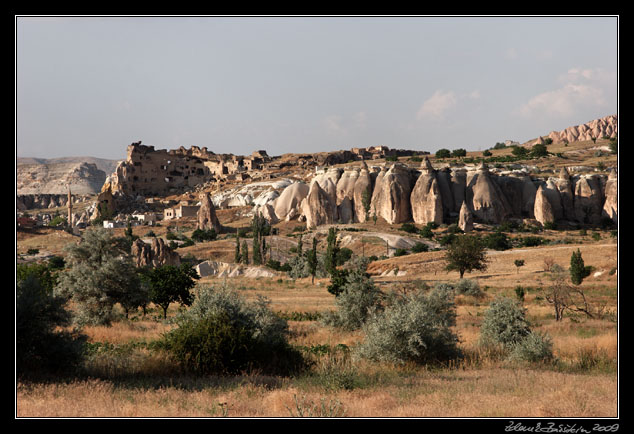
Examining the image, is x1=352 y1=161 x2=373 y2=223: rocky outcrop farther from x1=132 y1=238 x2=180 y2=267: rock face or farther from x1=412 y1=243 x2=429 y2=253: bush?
x1=132 y1=238 x2=180 y2=267: rock face

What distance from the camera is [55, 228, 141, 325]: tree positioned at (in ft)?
61.9

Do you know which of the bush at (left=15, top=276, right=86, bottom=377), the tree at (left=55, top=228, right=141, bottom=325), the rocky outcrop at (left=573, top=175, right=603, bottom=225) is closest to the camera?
the bush at (left=15, top=276, right=86, bottom=377)

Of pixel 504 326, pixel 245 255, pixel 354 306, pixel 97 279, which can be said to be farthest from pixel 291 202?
pixel 504 326

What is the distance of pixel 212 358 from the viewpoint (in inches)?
424

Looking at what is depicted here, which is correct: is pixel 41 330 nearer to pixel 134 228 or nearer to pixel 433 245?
pixel 433 245

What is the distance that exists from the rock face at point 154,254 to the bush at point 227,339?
3921 cm

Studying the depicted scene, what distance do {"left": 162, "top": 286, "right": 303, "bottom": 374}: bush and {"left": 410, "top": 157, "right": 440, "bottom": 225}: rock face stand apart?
61.6 metres

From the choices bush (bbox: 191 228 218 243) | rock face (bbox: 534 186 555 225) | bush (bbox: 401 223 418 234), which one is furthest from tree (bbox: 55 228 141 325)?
rock face (bbox: 534 186 555 225)

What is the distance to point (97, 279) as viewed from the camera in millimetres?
19156

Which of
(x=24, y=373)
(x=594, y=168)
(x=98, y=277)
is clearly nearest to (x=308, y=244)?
(x=98, y=277)

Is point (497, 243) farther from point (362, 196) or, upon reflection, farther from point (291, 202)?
point (291, 202)

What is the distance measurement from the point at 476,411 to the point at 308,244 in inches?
2197

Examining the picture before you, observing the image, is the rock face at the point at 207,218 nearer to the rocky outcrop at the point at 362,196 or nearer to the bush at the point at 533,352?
the rocky outcrop at the point at 362,196

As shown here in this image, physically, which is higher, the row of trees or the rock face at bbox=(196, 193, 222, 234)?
the rock face at bbox=(196, 193, 222, 234)
